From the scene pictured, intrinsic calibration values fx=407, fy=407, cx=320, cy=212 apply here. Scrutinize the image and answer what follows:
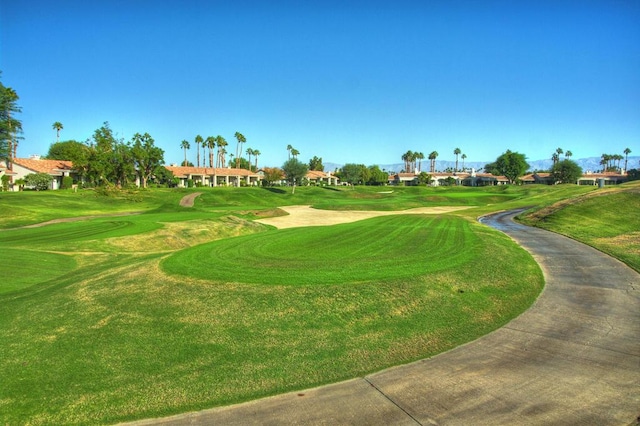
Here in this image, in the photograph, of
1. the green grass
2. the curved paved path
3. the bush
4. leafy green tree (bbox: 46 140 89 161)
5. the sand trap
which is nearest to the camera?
the curved paved path

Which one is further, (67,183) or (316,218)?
(67,183)

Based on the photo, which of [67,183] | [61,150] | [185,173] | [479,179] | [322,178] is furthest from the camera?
[479,179]

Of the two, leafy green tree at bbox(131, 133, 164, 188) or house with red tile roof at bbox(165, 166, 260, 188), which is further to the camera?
house with red tile roof at bbox(165, 166, 260, 188)

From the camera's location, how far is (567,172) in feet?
484

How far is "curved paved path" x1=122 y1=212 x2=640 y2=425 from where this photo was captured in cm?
678

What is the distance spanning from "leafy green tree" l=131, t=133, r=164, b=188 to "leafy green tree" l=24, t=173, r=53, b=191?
17.7 meters

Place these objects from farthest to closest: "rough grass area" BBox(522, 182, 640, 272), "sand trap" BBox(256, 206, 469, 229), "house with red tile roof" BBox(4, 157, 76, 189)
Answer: "house with red tile roof" BBox(4, 157, 76, 189), "sand trap" BBox(256, 206, 469, 229), "rough grass area" BBox(522, 182, 640, 272)

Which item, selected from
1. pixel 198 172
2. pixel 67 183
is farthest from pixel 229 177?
pixel 67 183

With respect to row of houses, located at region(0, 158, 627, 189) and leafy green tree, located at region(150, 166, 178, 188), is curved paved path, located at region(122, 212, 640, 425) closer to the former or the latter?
row of houses, located at region(0, 158, 627, 189)

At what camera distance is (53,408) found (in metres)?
7.14

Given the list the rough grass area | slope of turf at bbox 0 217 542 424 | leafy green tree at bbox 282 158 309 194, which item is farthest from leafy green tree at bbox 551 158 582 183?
slope of turf at bbox 0 217 542 424

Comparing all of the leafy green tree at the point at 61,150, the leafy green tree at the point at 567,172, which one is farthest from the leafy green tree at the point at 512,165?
the leafy green tree at the point at 61,150

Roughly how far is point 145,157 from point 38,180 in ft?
72.9

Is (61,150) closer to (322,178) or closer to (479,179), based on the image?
(322,178)
